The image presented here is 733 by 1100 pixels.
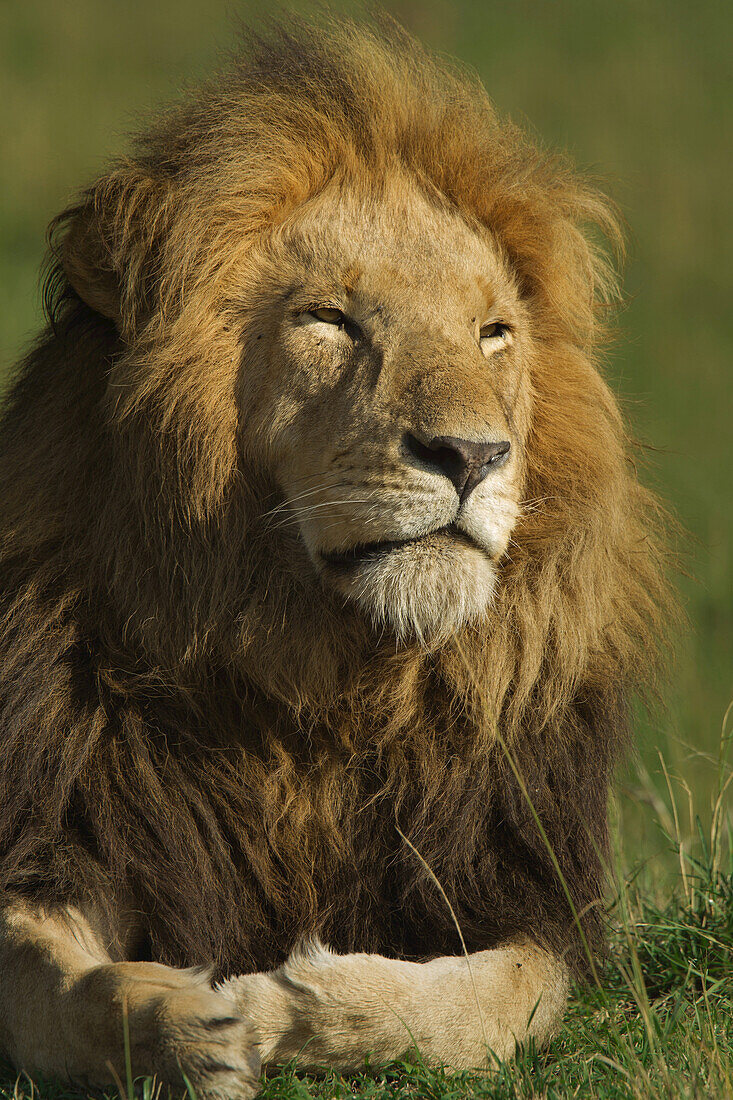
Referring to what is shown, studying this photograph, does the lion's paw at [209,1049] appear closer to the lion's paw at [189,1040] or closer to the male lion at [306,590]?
the lion's paw at [189,1040]

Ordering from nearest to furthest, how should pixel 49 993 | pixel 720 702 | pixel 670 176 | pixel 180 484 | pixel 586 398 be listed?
pixel 49 993 < pixel 180 484 < pixel 586 398 < pixel 720 702 < pixel 670 176

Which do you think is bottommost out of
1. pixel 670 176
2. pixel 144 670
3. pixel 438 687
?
pixel 438 687

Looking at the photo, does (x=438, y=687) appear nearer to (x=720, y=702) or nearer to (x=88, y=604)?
(x=88, y=604)

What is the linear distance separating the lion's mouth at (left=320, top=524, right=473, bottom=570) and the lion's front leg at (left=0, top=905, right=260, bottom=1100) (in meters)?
0.91

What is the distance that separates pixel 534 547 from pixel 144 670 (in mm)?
962

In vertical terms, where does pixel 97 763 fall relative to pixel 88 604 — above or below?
below

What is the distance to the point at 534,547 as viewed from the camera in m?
3.20

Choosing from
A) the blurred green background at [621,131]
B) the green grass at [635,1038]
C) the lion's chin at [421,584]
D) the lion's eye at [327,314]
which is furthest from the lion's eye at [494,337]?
the blurred green background at [621,131]

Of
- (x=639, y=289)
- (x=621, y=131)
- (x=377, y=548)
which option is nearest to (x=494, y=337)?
(x=377, y=548)

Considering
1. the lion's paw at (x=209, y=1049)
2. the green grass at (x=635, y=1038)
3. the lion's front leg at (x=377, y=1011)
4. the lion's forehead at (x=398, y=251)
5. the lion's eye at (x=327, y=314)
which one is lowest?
the green grass at (x=635, y=1038)

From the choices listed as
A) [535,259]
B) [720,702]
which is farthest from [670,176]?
[535,259]

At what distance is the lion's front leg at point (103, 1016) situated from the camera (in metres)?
2.46

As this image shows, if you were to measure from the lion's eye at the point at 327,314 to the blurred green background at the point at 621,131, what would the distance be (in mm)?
5070

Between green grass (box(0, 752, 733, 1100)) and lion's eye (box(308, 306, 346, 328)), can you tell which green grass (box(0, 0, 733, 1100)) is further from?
lion's eye (box(308, 306, 346, 328))
